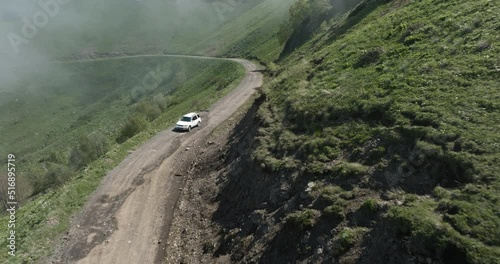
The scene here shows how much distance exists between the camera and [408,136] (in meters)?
14.0

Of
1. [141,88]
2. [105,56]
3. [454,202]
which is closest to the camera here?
[454,202]

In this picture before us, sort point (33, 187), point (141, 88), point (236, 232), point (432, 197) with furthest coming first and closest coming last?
1. point (141, 88)
2. point (33, 187)
3. point (236, 232)
4. point (432, 197)

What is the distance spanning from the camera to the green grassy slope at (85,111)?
74.1 feet

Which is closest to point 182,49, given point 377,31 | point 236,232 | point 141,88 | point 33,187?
point 141,88

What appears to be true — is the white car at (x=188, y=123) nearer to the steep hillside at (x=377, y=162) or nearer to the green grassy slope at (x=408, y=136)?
the steep hillside at (x=377, y=162)

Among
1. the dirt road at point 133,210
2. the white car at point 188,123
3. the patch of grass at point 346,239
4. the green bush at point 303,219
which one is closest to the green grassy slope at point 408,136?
the patch of grass at point 346,239

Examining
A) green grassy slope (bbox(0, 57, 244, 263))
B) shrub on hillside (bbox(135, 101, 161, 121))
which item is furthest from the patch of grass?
shrub on hillside (bbox(135, 101, 161, 121))

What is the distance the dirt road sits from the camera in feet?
63.1

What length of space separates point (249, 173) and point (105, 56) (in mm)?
173503

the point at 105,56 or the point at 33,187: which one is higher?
the point at 105,56

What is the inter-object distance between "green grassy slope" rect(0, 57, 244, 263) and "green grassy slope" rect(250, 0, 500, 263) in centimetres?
1549

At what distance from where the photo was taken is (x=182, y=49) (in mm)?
154875

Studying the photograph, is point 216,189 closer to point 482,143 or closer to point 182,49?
point 482,143

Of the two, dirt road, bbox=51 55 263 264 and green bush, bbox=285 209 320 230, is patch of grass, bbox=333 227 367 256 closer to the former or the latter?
green bush, bbox=285 209 320 230
